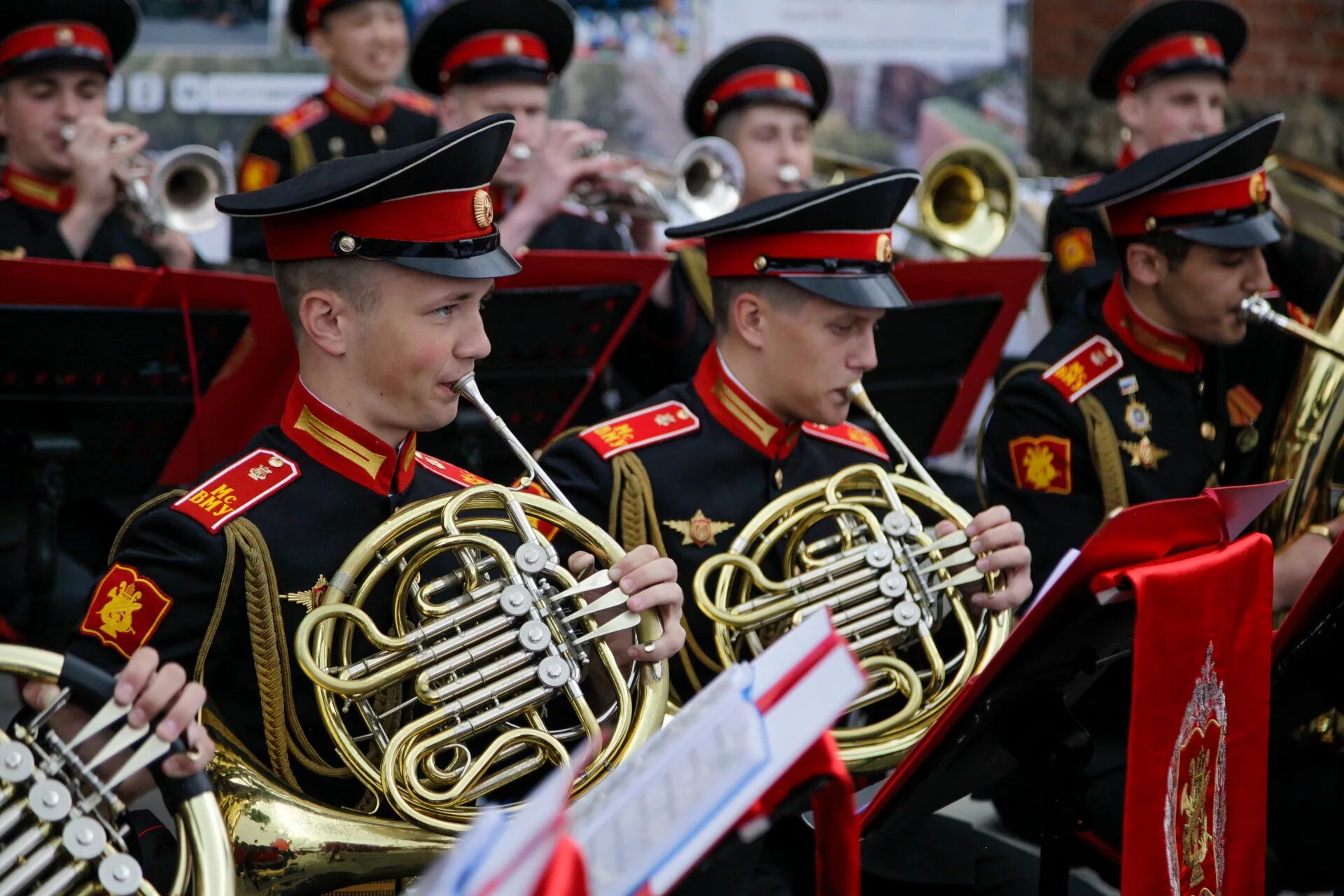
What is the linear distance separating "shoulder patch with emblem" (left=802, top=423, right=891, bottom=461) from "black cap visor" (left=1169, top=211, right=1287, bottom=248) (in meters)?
0.95

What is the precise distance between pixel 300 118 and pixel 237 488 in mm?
3456

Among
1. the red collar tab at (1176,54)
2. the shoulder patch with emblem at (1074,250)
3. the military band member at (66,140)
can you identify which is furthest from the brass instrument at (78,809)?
the red collar tab at (1176,54)

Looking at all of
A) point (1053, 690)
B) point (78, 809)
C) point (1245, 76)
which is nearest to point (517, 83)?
point (1053, 690)

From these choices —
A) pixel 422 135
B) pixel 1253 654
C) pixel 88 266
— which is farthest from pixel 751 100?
pixel 1253 654

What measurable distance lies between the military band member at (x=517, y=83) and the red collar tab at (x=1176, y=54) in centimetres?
215

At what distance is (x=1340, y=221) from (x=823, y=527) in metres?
3.60

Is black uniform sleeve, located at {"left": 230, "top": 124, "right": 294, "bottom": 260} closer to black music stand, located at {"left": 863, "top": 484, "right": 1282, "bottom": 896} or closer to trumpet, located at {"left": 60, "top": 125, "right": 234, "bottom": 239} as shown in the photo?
trumpet, located at {"left": 60, "top": 125, "right": 234, "bottom": 239}

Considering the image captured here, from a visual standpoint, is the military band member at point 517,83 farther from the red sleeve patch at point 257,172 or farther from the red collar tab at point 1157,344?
the red collar tab at point 1157,344

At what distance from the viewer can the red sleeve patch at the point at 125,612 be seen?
2410 millimetres

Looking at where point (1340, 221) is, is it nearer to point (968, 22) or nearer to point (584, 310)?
point (968, 22)

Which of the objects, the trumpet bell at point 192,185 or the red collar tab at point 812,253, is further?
the trumpet bell at point 192,185

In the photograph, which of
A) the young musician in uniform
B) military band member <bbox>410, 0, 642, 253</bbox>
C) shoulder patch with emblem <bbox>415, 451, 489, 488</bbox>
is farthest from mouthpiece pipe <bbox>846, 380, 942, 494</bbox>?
military band member <bbox>410, 0, 642, 253</bbox>

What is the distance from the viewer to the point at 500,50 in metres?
5.04

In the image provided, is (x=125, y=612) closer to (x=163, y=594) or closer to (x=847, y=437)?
(x=163, y=594)
